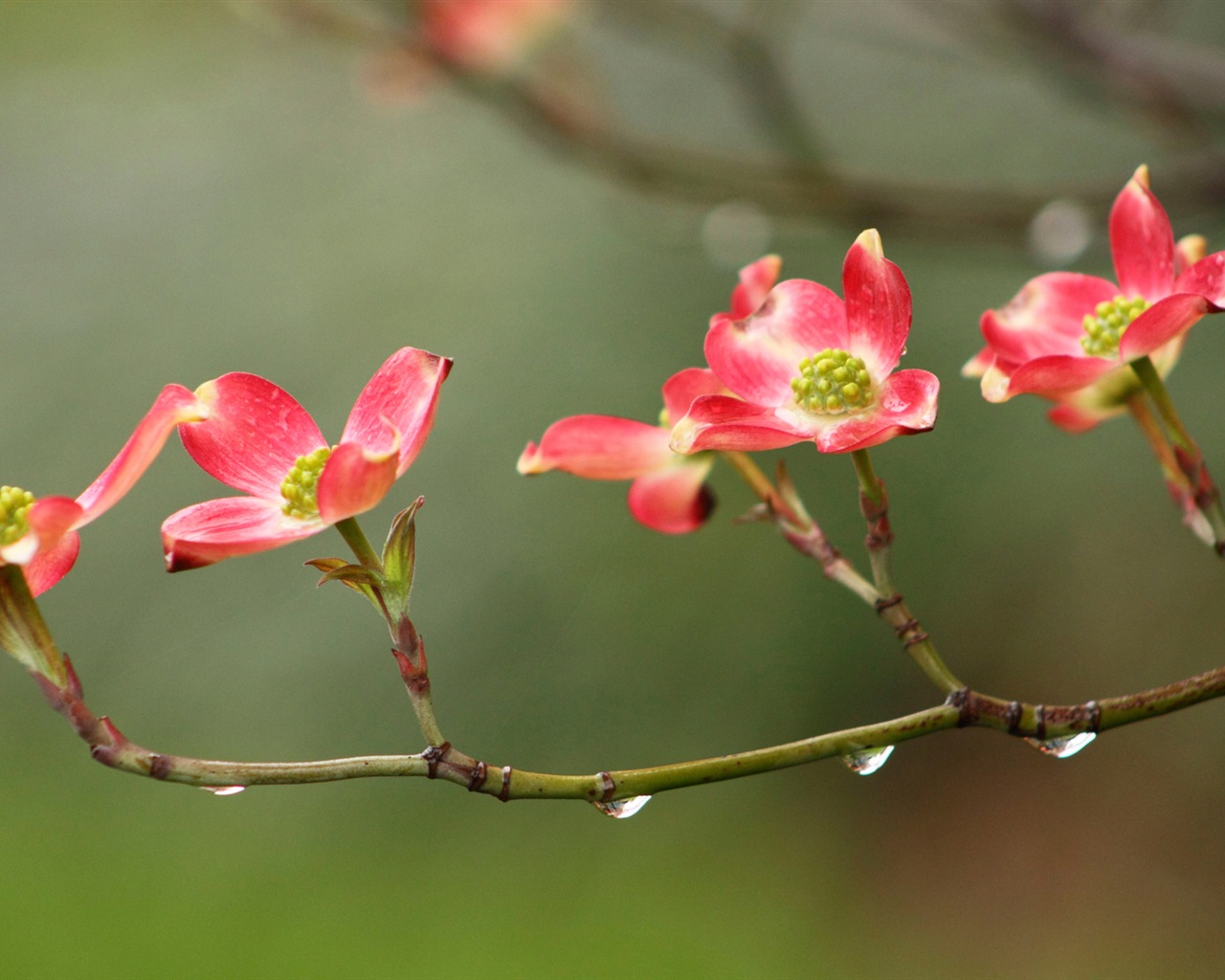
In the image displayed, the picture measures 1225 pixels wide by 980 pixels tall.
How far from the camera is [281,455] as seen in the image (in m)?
0.42

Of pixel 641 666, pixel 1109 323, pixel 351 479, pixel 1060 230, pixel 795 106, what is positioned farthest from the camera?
pixel 641 666

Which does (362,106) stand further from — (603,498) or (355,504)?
(355,504)

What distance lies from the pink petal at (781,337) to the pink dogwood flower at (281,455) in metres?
0.11

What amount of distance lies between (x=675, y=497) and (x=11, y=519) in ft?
0.86

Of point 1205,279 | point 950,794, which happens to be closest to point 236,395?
point 1205,279

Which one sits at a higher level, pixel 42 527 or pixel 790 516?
pixel 42 527

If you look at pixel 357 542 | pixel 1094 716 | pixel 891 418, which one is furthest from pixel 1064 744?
pixel 357 542

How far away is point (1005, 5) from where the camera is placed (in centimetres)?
118

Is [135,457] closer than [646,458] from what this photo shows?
Yes

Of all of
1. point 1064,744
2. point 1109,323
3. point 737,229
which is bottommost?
point 737,229

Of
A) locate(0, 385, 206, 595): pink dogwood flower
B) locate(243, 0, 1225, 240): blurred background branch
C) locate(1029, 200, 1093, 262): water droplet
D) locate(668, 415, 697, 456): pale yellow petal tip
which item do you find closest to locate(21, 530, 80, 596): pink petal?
locate(0, 385, 206, 595): pink dogwood flower

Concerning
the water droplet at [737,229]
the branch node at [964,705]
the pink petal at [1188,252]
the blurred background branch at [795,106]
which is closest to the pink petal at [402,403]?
the branch node at [964,705]

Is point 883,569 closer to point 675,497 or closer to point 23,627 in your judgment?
point 675,497

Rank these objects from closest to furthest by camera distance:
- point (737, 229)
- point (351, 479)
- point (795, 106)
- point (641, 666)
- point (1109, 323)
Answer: point (351, 479), point (1109, 323), point (795, 106), point (737, 229), point (641, 666)
